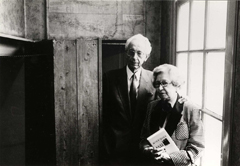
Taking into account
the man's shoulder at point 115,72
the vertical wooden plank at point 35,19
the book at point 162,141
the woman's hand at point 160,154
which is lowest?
the woman's hand at point 160,154

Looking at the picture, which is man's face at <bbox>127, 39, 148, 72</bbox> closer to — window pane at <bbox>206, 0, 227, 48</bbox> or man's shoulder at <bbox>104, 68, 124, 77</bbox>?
man's shoulder at <bbox>104, 68, 124, 77</bbox>

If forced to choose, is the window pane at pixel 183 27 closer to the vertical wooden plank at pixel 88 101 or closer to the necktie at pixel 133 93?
the necktie at pixel 133 93

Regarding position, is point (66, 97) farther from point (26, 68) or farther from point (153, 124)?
point (153, 124)

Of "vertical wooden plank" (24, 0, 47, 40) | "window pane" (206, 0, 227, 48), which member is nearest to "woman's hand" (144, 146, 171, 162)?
"window pane" (206, 0, 227, 48)

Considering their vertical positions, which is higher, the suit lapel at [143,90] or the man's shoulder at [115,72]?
the man's shoulder at [115,72]

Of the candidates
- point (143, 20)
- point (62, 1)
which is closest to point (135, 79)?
point (143, 20)

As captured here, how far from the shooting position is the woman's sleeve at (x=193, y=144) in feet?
5.07

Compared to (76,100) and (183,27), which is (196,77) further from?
(76,100)

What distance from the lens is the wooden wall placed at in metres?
2.58

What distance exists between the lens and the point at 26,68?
2979 mm

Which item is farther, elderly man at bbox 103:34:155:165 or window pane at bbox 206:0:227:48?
elderly man at bbox 103:34:155:165

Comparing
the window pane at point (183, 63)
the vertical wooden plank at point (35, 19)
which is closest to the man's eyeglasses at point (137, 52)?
the window pane at point (183, 63)

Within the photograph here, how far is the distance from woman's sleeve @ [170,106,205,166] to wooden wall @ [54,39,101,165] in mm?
1260

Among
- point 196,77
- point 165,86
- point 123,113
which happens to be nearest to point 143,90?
point 123,113
